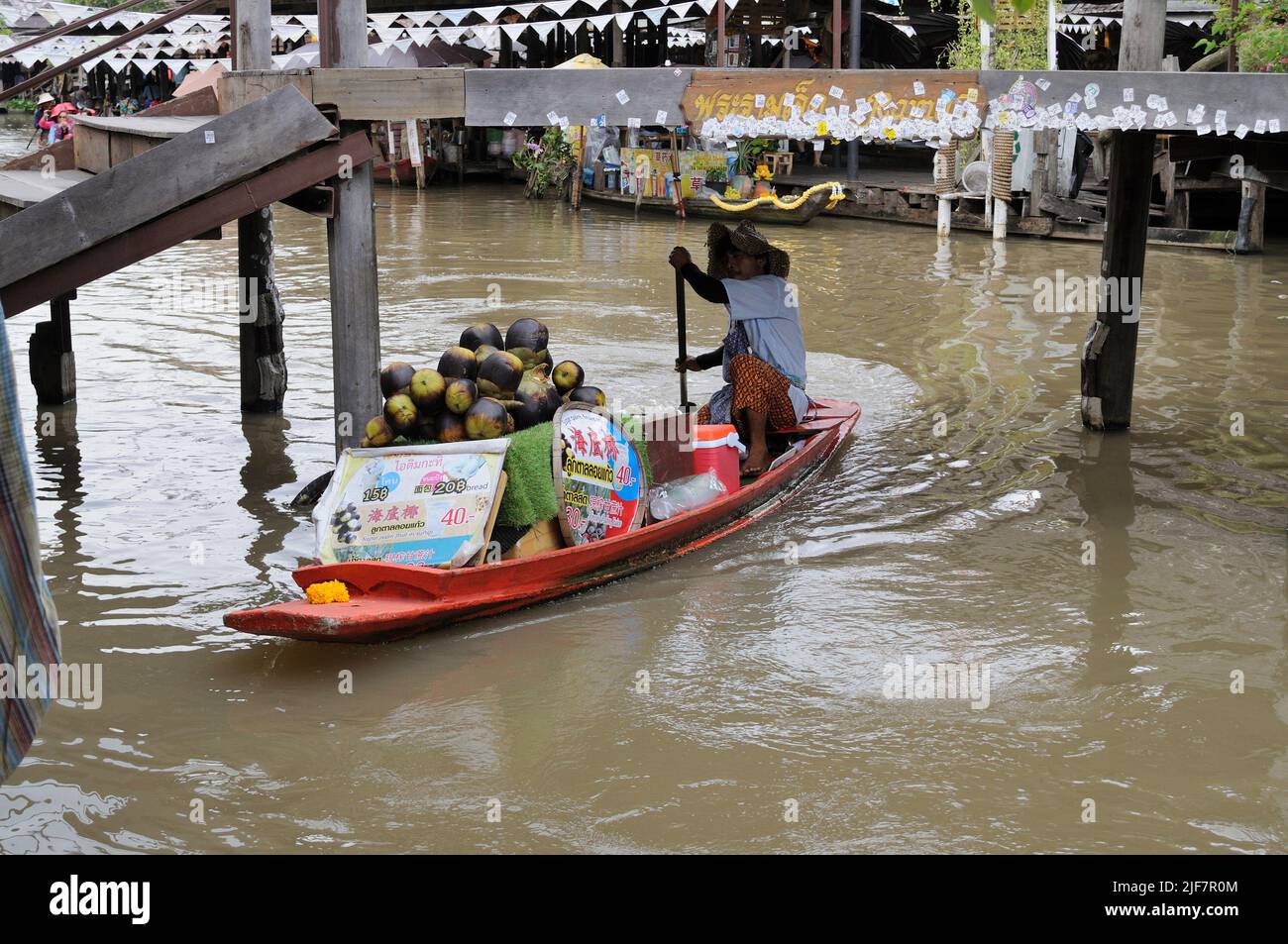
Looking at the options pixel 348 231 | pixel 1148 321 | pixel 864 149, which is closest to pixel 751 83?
pixel 348 231

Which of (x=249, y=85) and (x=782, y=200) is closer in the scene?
(x=249, y=85)

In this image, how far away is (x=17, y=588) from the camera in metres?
2.12

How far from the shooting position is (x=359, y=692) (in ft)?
17.0

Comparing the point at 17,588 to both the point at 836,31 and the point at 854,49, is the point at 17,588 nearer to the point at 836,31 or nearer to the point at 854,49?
the point at 836,31

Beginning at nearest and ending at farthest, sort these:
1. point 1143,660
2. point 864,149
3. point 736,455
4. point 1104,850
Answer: point 1104,850 < point 1143,660 < point 736,455 < point 864,149

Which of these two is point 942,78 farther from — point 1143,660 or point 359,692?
point 359,692

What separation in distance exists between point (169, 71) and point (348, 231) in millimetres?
33749

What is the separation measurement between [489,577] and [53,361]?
5.31 meters

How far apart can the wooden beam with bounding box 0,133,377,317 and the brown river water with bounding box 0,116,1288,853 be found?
56.9 inches

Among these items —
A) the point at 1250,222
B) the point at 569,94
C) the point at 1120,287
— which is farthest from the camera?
the point at 1250,222

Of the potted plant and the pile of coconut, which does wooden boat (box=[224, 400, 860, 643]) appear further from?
the potted plant

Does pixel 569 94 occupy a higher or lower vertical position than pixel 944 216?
higher

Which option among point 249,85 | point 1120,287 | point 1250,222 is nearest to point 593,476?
point 249,85

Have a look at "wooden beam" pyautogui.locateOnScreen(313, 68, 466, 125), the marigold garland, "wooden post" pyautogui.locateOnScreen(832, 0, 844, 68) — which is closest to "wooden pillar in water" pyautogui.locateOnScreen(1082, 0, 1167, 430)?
"wooden post" pyautogui.locateOnScreen(832, 0, 844, 68)
